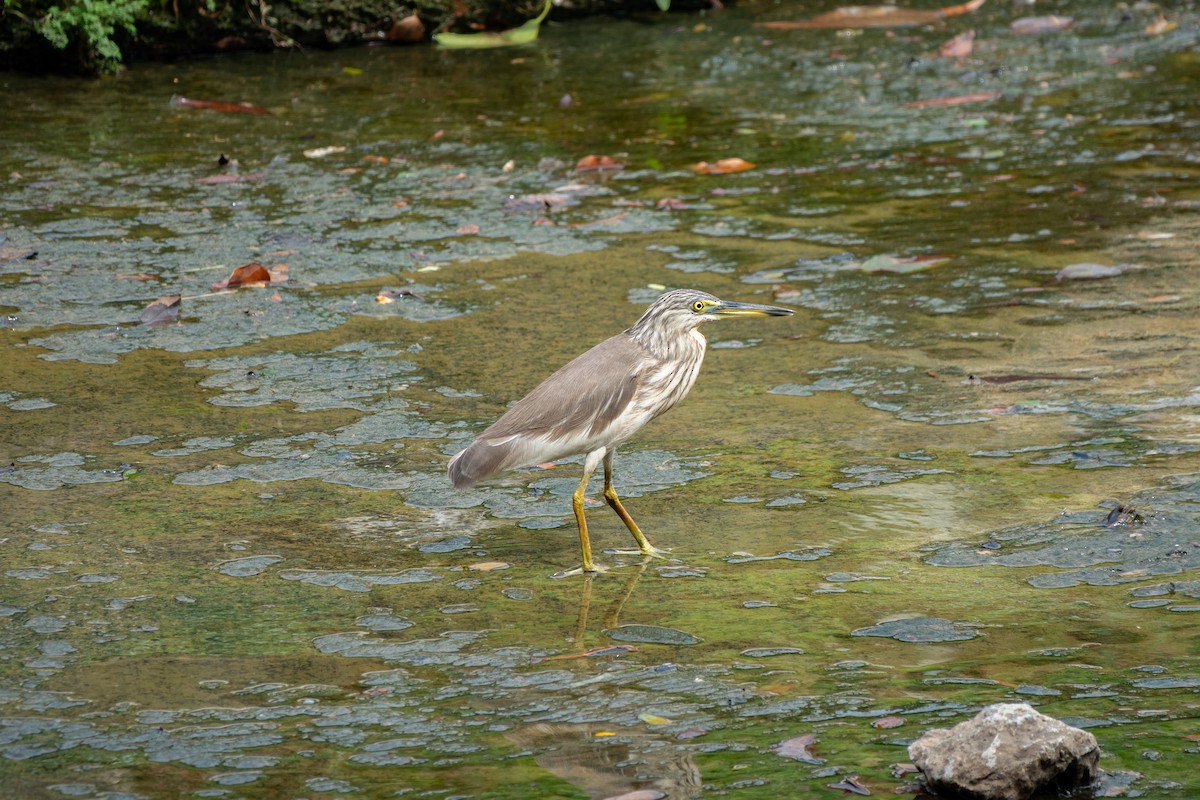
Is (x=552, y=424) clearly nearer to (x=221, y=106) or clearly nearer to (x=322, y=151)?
(x=322, y=151)

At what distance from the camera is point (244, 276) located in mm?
8039

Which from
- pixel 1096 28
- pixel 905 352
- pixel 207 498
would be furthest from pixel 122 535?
pixel 1096 28

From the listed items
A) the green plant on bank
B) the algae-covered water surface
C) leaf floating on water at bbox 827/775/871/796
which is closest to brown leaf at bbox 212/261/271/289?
the algae-covered water surface

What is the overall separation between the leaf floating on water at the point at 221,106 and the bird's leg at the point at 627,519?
751cm

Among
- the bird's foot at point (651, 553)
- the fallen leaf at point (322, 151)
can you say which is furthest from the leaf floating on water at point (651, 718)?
the fallen leaf at point (322, 151)

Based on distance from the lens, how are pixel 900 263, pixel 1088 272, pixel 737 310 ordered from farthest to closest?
pixel 900 263 < pixel 1088 272 < pixel 737 310

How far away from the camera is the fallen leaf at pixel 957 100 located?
1180 centimetres

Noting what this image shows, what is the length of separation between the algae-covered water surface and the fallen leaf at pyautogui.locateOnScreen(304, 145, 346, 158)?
17 centimetres

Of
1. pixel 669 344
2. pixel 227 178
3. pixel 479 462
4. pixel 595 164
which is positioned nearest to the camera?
pixel 479 462

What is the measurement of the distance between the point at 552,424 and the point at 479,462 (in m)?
0.31

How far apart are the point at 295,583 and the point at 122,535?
0.78 meters

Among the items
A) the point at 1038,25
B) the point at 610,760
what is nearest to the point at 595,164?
the point at 1038,25

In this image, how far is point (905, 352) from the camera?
7.11m

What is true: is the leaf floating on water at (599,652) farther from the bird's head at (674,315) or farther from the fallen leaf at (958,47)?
the fallen leaf at (958,47)
